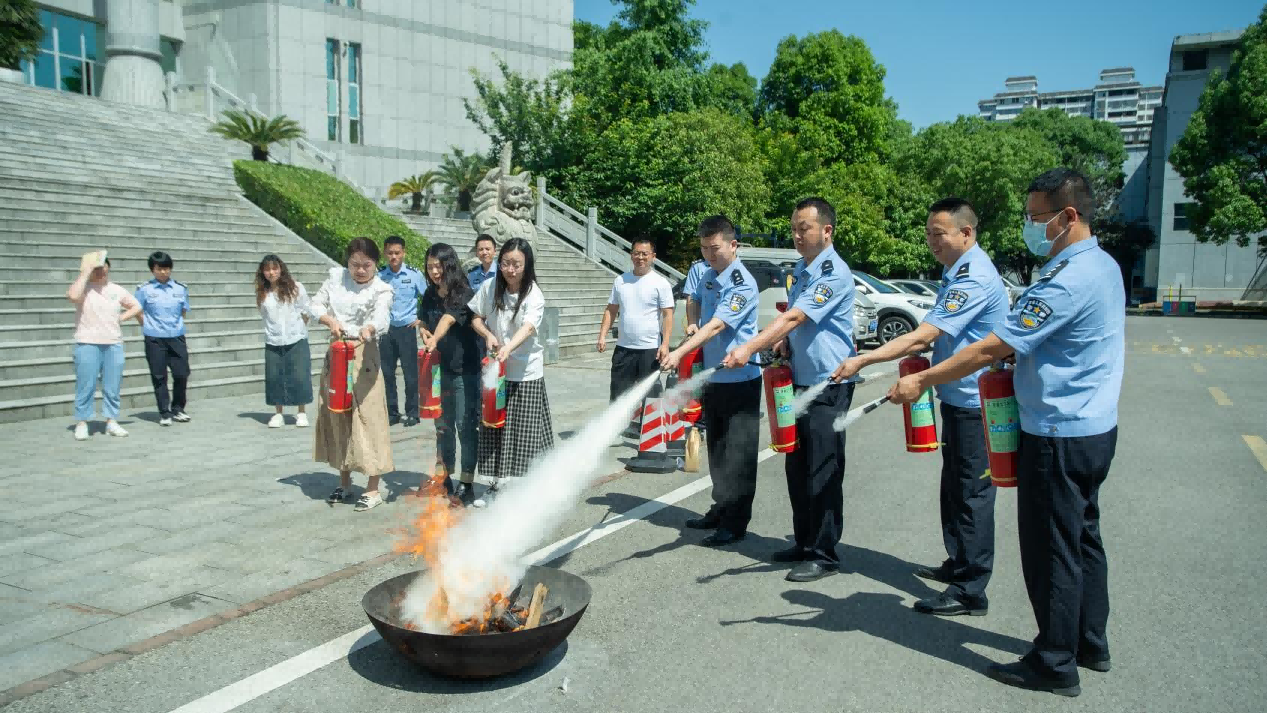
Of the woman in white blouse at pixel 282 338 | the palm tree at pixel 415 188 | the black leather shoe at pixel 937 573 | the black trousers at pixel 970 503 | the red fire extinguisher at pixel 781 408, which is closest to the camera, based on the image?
the black trousers at pixel 970 503

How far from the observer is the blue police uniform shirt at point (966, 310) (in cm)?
472

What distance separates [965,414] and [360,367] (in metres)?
4.29

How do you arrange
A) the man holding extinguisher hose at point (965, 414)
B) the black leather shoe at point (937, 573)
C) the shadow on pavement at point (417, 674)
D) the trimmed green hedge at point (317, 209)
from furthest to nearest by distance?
the trimmed green hedge at point (317, 209), the black leather shoe at point (937, 573), the man holding extinguisher hose at point (965, 414), the shadow on pavement at point (417, 674)

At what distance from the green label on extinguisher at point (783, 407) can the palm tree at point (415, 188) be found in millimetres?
25496

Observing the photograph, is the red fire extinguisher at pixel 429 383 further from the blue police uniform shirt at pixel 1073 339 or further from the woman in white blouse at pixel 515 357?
the blue police uniform shirt at pixel 1073 339

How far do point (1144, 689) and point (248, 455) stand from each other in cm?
784

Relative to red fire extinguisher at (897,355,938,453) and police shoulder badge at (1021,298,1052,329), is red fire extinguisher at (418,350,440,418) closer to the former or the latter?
red fire extinguisher at (897,355,938,453)

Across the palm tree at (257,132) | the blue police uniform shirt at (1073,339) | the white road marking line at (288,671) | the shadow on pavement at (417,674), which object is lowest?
the shadow on pavement at (417,674)

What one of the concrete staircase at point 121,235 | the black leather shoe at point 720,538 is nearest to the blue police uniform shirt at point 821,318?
the black leather shoe at point 720,538

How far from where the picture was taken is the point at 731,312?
6.18 meters

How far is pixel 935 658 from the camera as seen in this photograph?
14.4ft

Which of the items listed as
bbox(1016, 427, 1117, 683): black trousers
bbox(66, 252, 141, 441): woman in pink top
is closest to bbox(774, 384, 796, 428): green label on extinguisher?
bbox(1016, 427, 1117, 683): black trousers

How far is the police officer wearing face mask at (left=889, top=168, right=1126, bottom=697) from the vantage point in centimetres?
382

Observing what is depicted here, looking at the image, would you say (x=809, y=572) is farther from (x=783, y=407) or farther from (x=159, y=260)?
(x=159, y=260)
